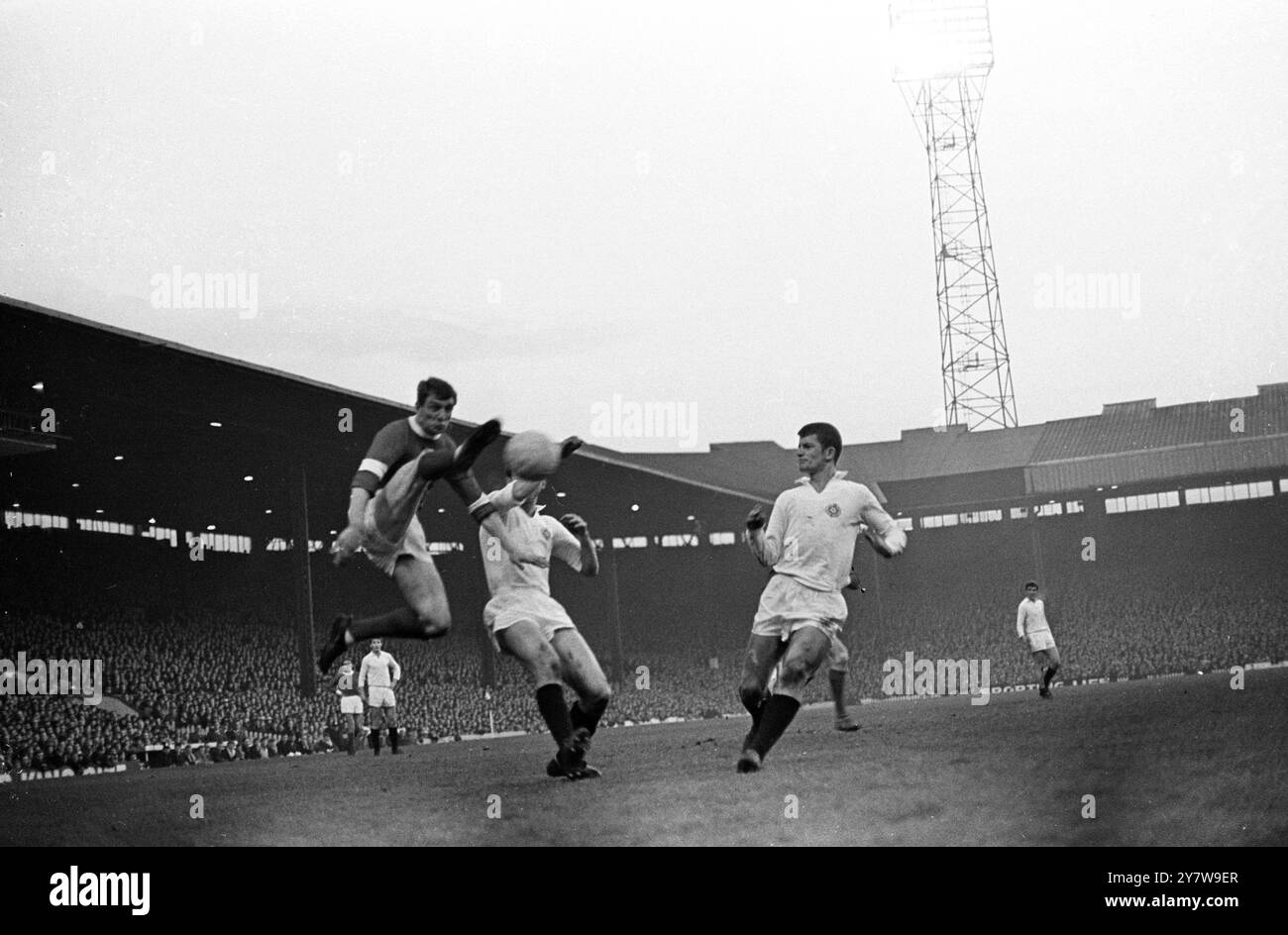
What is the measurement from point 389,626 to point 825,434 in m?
3.02

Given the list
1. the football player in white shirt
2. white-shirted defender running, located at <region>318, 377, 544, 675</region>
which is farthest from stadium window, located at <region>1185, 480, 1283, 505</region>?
white-shirted defender running, located at <region>318, 377, 544, 675</region>

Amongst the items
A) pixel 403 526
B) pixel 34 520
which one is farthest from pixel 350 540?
pixel 34 520

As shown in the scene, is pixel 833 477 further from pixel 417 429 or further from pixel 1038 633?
pixel 1038 633

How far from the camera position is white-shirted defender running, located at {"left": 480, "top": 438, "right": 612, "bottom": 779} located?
26.5 ft

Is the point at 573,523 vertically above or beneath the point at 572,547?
above

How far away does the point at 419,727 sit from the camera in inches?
473

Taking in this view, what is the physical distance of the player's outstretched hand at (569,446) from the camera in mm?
7930

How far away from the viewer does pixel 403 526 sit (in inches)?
324

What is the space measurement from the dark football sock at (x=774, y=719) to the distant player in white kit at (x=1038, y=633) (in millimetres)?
3162

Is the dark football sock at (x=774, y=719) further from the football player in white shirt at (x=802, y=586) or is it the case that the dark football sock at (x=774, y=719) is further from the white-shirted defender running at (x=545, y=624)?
the white-shirted defender running at (x=545, y=624)

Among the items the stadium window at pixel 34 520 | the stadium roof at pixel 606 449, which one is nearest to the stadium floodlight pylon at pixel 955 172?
the stadium roof at pixel 606 449

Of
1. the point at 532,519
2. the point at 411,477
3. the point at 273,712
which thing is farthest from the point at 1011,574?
the point at 273,712

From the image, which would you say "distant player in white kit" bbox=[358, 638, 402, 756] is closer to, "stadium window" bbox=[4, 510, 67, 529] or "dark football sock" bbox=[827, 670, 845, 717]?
"dark football sock" bbox=[827, 670, 845, 717]
